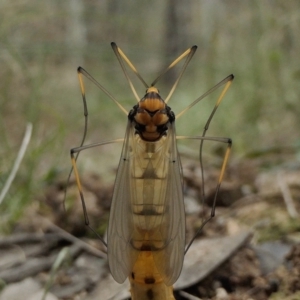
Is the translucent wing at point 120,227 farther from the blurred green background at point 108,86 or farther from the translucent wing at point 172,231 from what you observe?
the blurred green background at point 108,86

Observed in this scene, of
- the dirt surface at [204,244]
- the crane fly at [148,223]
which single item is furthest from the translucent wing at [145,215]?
the dirt surface at [204,244]

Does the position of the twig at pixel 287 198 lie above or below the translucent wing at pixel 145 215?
above

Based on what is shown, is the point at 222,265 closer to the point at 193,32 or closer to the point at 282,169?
the point at 282,169

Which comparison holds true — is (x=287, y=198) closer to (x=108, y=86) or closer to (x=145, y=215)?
(x=145, y=215)

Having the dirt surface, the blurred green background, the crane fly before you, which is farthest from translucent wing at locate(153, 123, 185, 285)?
the blurred green background

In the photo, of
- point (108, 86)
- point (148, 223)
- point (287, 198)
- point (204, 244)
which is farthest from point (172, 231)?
point (108, 86)

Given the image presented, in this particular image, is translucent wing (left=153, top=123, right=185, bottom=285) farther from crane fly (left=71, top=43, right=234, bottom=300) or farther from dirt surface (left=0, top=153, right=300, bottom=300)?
dirt surface (left=0, top=153, right=300, bottom=300)

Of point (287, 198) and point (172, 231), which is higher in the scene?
point (287, 198)
